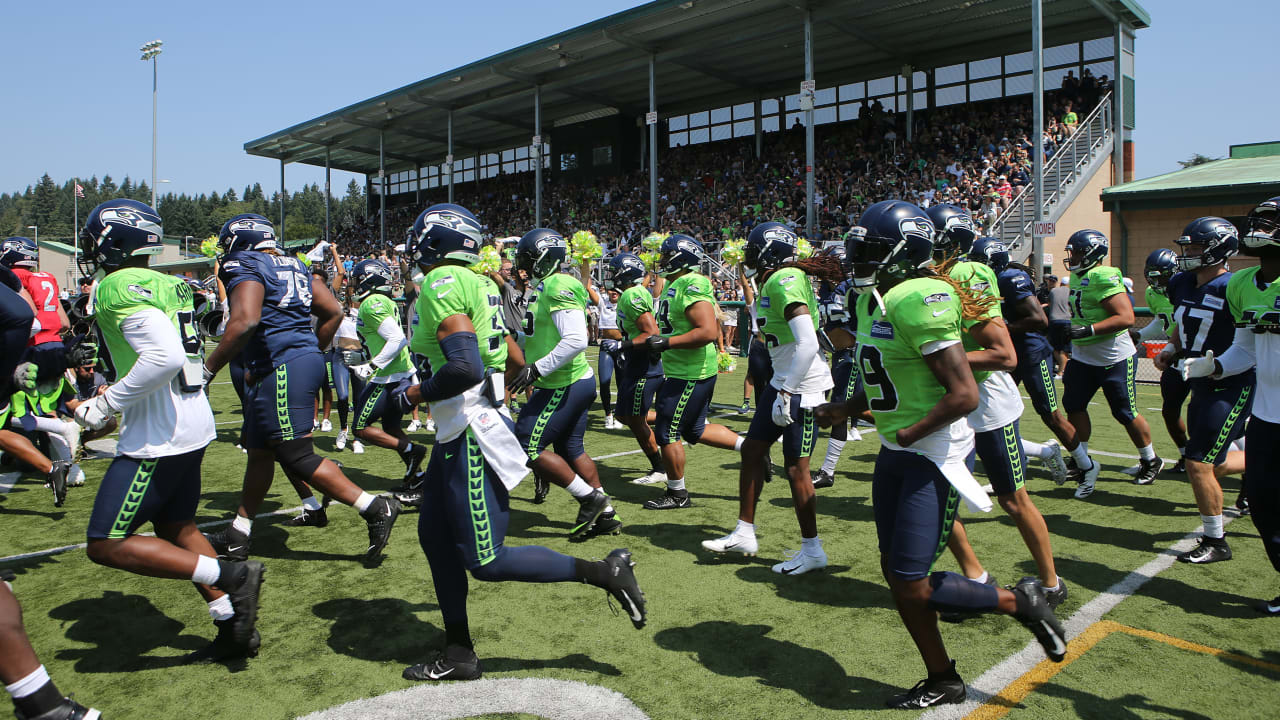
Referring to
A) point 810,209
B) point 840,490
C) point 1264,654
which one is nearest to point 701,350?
point 840,490

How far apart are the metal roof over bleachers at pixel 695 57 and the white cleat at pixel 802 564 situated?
21144 millimetres

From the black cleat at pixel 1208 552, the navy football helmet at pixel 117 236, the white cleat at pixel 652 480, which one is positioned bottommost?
the black cleat at pixel 1208 552

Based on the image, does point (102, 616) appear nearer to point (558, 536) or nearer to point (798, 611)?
point (558, 536)

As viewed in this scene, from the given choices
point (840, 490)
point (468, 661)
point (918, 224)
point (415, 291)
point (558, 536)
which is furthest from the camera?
point (415, 291)

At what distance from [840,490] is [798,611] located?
2.96m

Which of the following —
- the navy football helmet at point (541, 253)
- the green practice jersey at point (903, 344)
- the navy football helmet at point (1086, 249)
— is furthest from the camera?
the navy football helmet at point (1086, 249)

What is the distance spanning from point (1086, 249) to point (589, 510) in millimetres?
4613

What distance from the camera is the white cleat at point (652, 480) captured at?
298 inches

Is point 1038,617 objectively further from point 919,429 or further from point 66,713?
point 66,713

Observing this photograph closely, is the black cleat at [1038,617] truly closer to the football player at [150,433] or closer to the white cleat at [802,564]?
the white cleat at [802,564]

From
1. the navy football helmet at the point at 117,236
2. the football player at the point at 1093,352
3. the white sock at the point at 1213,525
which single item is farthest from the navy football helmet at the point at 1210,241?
the navy football helmet at the point at 117,236

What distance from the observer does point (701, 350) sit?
6621 mm

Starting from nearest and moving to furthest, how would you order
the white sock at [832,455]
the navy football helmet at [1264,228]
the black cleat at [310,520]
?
1. the navy football helmet at [1264,228]
2. the black cleat at [310,520]
3. the white sock at [832,455]

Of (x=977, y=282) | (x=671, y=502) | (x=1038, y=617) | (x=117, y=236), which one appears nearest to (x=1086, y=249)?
(x=977, y=282)
